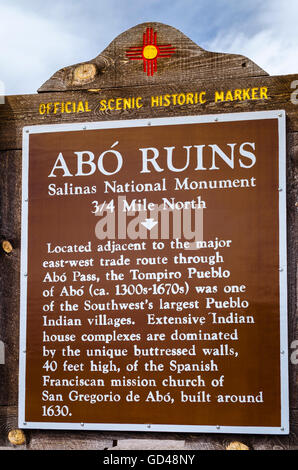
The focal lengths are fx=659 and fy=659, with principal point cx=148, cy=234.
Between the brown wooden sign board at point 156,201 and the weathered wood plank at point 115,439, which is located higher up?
the brown wooden sign board at point 156,201

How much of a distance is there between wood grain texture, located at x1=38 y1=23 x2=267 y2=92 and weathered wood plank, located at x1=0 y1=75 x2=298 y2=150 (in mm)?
42

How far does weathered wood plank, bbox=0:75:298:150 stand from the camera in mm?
3606

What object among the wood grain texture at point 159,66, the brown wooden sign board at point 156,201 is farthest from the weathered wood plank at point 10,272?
the wood grain texture at point 159,66

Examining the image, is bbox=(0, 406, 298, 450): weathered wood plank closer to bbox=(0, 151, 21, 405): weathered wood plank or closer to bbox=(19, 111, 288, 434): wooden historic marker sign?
bbox=(19, 111, 288, 434): wooden historic marker sign

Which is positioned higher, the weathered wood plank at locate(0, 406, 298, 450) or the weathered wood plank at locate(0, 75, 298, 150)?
the weathered wood plank at locate(0, 75, 298, 150)

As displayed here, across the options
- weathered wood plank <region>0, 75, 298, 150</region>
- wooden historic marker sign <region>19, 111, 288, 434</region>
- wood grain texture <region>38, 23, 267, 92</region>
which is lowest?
wooden historic marker sign <region>19, 111, 288, 434</region>

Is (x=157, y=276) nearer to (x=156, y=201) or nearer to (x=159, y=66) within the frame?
(x=156, y=201)

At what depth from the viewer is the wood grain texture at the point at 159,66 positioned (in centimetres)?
367

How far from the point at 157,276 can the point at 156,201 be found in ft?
1.35

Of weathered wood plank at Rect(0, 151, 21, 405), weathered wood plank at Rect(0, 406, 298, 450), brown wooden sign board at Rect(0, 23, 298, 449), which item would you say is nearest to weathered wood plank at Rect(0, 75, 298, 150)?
brown wooden sign board at Rect(0, 23, 298, 449)

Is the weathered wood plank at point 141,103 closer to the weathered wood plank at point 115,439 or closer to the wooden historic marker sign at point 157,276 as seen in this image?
the wooden historic marker sign at point 157,276

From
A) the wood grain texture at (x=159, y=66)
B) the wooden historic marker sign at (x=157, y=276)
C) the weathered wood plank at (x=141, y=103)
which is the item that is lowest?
the wooden historic marker sign at (x=157, y=276)

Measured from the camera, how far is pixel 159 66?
373 cm
